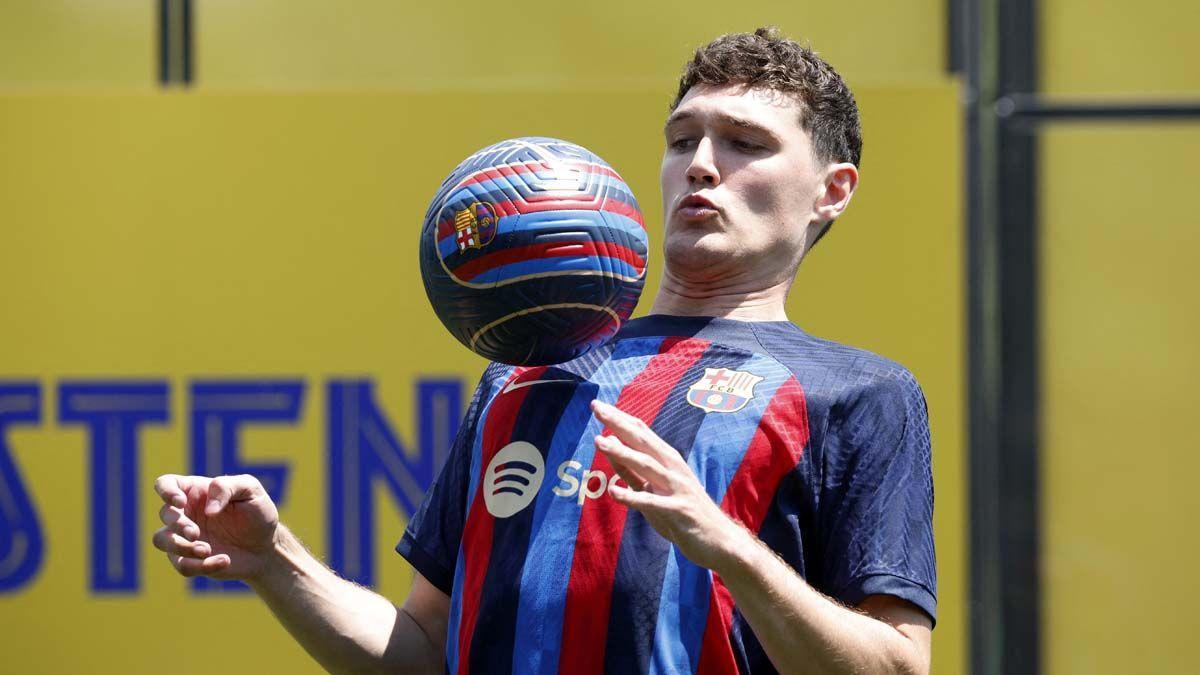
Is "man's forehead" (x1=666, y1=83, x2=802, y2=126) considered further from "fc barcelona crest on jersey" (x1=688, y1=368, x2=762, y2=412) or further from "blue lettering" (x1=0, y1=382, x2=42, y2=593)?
"blue lettering" (x1=0, y1=382, x2=42, y2=593)

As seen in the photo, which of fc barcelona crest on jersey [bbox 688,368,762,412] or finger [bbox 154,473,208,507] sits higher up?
fc barcelona crest on jersey [bbox 688,368,762,412]

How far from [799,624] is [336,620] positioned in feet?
2.73

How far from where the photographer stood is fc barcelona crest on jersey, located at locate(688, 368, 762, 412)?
223 centimetres

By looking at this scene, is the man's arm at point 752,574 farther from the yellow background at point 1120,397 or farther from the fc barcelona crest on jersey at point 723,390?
the yellow background at point 1120,397

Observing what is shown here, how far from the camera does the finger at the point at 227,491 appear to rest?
223 cm

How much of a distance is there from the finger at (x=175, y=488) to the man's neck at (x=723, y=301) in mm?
837

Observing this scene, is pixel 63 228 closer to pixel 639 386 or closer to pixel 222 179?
pixel 222 179

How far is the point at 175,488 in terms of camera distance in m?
2.23

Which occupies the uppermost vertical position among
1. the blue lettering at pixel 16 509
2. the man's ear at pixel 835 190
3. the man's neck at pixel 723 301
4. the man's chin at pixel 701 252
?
the man's ear at pixel 835 190

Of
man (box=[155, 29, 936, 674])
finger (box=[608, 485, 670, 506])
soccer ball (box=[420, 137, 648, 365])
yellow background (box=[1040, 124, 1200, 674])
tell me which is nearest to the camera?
finger (box=[608, 485, 670, 506])

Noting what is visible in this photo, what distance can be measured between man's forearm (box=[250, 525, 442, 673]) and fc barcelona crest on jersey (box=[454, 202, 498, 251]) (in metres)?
0.59

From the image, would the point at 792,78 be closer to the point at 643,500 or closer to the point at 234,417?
the point at 643,500

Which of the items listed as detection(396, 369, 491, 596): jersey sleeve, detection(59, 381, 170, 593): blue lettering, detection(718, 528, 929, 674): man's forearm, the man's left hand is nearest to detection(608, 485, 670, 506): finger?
the man's left hand

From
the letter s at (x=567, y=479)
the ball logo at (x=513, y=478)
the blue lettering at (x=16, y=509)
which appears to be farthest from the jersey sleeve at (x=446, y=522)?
the blue lettering at (x=16, y=509)
